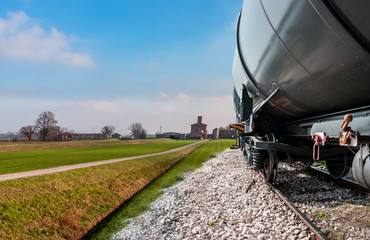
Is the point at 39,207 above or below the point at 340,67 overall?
below

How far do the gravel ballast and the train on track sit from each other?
1.47 metres

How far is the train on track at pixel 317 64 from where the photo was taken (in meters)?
2.39

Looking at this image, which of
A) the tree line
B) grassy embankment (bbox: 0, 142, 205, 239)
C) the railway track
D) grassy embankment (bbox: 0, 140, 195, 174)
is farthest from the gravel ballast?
the tree line

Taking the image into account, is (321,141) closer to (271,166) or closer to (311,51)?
(311,51)

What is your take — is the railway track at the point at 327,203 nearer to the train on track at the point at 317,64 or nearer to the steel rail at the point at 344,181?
the steel rail at the point at 344,181

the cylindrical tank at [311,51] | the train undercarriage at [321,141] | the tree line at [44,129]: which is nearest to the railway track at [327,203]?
the train undercarriage at [321,141]

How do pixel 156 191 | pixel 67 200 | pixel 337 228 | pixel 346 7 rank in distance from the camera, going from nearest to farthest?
pixel 346 7
pixel 337 228
pixel 67 200
pixel 156 191

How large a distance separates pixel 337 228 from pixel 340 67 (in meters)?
2.85

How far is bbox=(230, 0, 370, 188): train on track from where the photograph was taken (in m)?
2.39

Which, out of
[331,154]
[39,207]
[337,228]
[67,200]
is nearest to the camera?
[337,228]

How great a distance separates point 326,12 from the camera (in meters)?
2.40

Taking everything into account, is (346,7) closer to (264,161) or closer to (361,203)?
(361,203)

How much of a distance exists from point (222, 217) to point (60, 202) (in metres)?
5.05

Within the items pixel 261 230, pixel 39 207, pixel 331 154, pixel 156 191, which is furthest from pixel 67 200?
pixel 331 154
